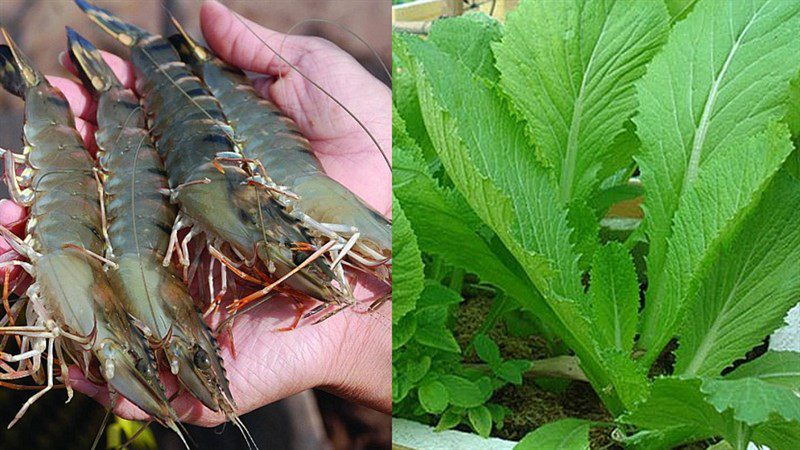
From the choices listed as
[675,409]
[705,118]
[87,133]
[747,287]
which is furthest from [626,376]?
[87,133]

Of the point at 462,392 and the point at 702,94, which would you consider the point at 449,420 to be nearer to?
the point at 462,392

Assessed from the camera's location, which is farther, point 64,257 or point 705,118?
point 705,118

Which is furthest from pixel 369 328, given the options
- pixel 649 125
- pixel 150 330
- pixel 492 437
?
pixel 649 125

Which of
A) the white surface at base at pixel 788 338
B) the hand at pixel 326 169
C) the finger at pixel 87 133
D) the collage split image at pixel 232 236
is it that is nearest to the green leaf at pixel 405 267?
the collage split image at pixel 232 236

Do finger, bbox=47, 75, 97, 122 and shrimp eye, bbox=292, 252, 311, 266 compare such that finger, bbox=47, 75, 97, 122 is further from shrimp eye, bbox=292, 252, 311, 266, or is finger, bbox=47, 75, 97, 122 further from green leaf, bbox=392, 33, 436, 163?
green leaf, bbox=392, 33, 436, 163

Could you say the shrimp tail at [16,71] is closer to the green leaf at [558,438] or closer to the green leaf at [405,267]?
the green leaf at [405,267]
